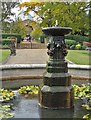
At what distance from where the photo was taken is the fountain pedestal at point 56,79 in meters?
3.01

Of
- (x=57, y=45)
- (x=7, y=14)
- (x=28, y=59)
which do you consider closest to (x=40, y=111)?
(x=57, y=45)

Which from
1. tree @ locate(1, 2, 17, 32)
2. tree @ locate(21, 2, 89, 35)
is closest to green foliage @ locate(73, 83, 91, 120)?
tree @ locate(21, 2, 89, 35)

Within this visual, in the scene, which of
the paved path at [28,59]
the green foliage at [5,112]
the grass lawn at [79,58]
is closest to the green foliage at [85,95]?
the green foliage at [5,112]

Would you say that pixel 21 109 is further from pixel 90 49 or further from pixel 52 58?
pixel 90 49

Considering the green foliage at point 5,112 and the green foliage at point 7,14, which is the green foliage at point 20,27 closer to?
the green foliage at point 7,14

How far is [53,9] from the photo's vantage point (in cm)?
1045

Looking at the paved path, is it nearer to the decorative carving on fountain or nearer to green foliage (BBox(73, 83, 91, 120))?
green foliage (BBox(73, 83, 91, 120))

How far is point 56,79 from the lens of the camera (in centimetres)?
309

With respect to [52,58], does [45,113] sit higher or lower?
lower

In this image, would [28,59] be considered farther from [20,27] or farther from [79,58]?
[20,27]

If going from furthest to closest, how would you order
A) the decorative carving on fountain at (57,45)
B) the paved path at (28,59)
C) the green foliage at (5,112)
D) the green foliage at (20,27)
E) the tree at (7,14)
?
the green foliage at (20,27) < the tree at (7,14) < the paved path at (28,59) < the decorative carving on fountain at (57,45) < the green foliage at (5,112)

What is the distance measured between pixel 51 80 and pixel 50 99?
22 centimetres

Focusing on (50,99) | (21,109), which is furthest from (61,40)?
(21,109)

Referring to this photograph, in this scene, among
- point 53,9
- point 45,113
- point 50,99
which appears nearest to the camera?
point 45,113
